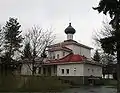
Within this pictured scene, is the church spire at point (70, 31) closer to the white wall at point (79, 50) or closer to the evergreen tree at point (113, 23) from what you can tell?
the white wall at point (79, 50)

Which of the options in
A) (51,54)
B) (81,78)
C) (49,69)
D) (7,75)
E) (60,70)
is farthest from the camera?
(51,54)

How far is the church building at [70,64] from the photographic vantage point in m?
52.9

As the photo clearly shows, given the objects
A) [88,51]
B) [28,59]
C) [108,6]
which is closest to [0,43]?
[28,59]

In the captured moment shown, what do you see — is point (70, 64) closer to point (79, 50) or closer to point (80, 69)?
point (80, 69)

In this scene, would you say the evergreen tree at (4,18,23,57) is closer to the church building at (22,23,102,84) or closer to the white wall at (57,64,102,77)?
the church building at (22,23,102,84)

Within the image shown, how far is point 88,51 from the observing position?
71.2m

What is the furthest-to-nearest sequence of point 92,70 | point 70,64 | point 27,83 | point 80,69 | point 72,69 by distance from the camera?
point 92,70 → point 70,64 → point 72,69 → point 80,69 → point 27,83

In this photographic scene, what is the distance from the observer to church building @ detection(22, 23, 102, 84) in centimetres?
5291

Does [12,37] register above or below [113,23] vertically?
above

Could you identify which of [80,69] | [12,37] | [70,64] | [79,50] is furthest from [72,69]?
[12,37]

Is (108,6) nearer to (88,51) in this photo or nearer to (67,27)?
(67,27)

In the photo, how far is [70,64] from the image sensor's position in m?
54.7

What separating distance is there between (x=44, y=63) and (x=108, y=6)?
34.1 meters

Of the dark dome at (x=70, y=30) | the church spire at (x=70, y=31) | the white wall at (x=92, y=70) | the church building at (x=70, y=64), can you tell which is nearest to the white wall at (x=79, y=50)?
the church building at (x=70, y=64)
